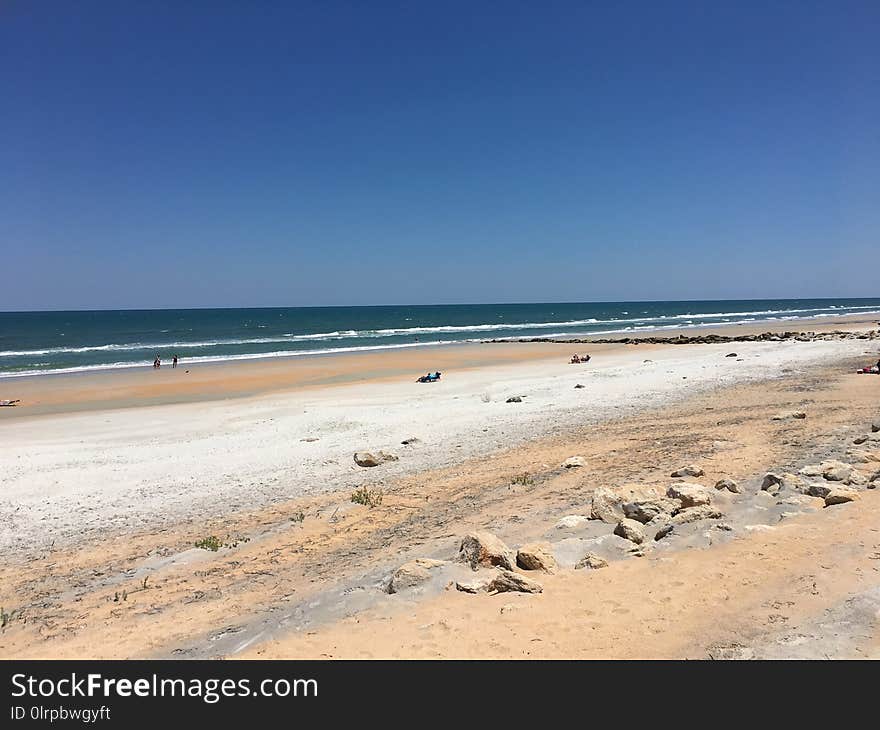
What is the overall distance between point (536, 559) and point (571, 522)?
1.43 metres

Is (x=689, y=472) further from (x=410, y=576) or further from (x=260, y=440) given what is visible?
(x=260, y=440)

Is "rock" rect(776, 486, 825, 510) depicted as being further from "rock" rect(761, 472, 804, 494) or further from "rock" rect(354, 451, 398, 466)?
"rock" rect(354, 451, 398, 466)

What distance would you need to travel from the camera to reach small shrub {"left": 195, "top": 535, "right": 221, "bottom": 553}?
8047mm

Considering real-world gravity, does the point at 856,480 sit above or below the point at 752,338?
below

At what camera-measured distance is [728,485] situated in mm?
8273

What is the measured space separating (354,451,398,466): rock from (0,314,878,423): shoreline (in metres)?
14.4

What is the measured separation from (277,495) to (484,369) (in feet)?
78.5

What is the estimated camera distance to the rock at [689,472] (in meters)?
9.09

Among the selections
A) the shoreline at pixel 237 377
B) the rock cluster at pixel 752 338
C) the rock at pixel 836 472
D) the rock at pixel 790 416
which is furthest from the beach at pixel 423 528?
the rock cluster at pixel 752 338

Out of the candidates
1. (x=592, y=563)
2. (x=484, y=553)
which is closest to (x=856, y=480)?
(x=592, y=563)

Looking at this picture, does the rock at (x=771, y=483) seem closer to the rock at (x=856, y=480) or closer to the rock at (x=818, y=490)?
the rock at (x=818, y=490)

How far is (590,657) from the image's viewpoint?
457cm
